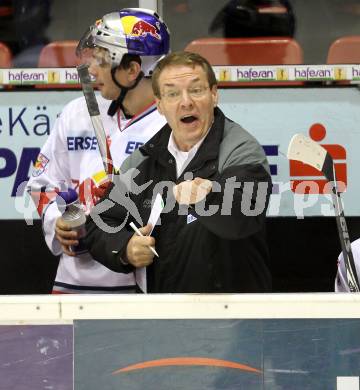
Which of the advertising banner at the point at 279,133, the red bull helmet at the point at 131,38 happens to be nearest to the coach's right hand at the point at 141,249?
the red bull helmet at the point at 131,38

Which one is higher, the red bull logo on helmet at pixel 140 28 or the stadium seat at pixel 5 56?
the red bull logo on helmet at pixel 140 28

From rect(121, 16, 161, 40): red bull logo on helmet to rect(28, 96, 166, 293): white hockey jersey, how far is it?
0.24 meters

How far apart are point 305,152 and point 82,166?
985 mm

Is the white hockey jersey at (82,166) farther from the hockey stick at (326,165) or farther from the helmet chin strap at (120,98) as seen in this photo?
the hockey stick at (326,165)

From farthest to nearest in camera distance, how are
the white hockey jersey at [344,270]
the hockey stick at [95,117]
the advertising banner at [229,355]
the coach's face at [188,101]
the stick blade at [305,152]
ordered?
the hockey stick at [95,117] < the white hockey jersey at [344,270] < the coach's face at [188,101] < the stick blade at [305,152] < the advertising banner at [229,355]

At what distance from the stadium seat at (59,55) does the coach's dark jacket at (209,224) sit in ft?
3.40

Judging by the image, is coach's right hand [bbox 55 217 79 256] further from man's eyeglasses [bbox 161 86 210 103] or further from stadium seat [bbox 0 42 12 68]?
stadium seat [bbox 0 42 12 68]

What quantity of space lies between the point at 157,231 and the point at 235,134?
37 cm

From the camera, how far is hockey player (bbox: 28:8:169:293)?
367 centimetres

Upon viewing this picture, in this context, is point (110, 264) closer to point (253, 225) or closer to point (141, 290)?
point (141, 290)

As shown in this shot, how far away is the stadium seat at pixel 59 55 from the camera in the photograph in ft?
13.9

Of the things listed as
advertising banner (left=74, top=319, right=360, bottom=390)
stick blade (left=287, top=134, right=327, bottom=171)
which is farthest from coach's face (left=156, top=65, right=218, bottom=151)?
advertising banner (left=74, top=319, right=360, bottom=390)

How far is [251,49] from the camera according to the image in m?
4.22

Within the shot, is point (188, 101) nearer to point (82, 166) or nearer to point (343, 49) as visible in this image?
point (82, 166)
